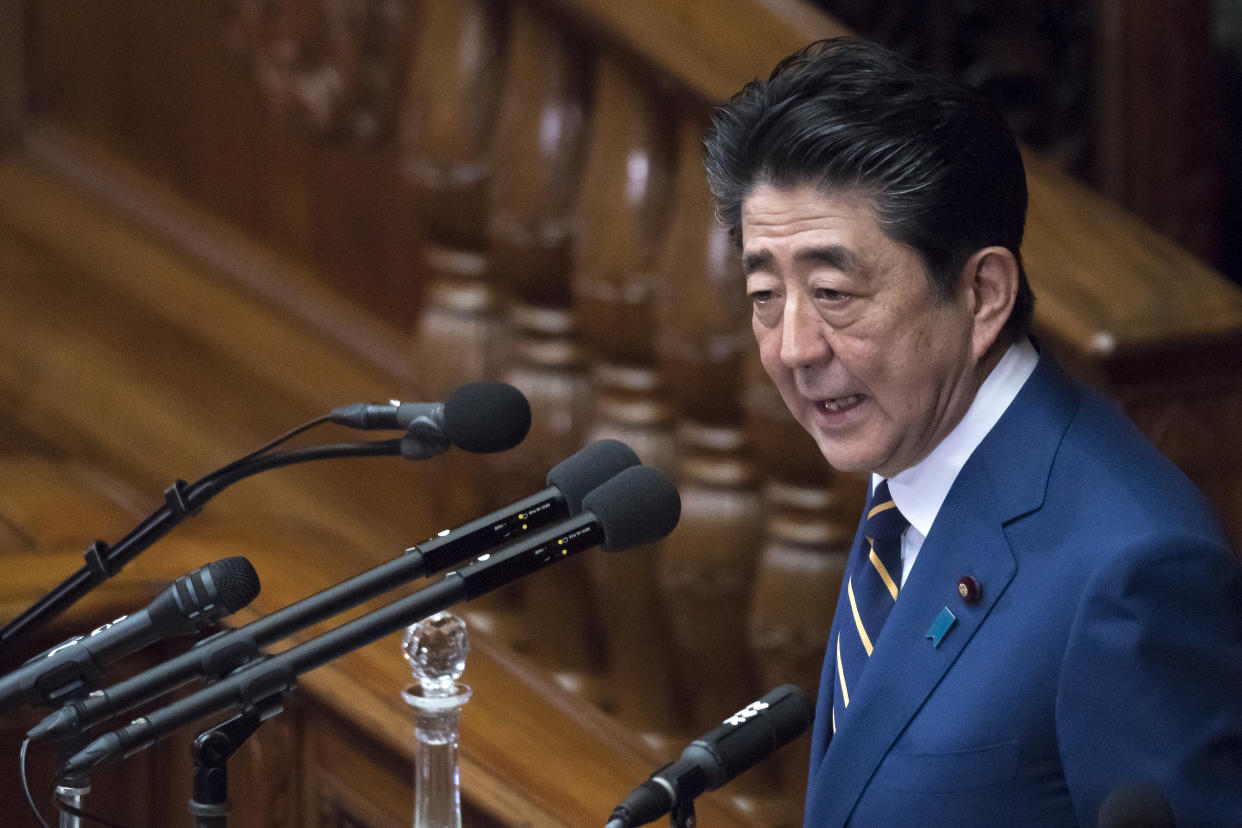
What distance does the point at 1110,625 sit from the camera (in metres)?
1.34

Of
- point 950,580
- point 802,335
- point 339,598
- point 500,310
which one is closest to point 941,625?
point 950,580

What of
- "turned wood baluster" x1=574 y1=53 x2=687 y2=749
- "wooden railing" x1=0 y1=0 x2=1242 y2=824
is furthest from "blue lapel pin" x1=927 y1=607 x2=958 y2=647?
"turned wood baluster" x1=574 y1=53 x2=687 y2=749

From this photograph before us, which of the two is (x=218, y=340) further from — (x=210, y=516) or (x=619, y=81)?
(x=619, y=81)

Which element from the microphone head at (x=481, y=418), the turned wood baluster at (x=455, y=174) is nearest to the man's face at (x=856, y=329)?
the microphone head at (x=481, y=418)

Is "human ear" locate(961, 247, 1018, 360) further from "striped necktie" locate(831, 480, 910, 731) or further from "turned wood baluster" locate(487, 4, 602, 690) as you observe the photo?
"turned wood baluster" locate(487, 4, 602, 690)

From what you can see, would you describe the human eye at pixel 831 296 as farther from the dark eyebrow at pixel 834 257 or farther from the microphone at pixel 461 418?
the microphone at pixel 461 418

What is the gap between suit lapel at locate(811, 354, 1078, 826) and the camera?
1.49 m

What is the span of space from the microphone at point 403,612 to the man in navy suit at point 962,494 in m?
0.30

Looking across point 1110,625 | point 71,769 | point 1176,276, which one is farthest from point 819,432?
point 1176,276

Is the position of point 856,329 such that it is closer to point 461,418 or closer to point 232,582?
point 461,418

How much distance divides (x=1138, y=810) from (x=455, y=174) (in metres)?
1.93

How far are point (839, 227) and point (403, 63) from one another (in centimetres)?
156

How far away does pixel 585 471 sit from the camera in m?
1.43

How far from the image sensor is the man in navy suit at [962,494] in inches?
52.6
